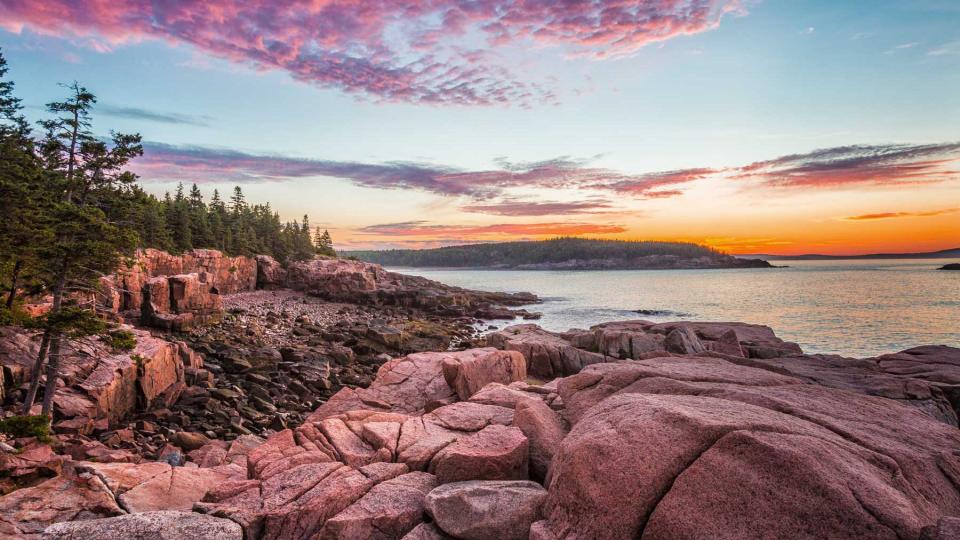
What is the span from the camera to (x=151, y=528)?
6.99 metres

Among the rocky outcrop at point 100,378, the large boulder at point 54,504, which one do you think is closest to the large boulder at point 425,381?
the large boulder at point 54,504

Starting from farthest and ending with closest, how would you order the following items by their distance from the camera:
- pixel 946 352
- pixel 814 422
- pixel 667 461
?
pixel 946 352 < pixel 814 422 < pixel 667 461

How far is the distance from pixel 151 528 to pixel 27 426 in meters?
7.69

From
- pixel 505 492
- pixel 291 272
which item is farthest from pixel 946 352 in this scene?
pixel 291 272

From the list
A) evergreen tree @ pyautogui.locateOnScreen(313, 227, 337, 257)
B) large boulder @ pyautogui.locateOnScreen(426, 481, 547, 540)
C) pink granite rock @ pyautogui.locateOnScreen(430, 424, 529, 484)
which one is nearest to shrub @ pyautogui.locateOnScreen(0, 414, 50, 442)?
pink granite rock @ pyautogui.locateOnScreen(430, 424, 529, 484)

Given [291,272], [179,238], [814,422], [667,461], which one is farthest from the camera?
[291,272]

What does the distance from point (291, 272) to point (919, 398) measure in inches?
2770

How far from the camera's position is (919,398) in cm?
1283

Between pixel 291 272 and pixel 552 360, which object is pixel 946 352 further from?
pixel 291 272

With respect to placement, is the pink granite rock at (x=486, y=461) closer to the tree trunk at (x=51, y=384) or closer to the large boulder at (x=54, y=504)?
the large boulder at (x=54, y=504)

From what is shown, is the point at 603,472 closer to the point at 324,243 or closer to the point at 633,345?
the point at 633,345

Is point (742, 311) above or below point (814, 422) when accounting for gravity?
below

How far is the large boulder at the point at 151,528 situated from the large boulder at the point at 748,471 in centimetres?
519

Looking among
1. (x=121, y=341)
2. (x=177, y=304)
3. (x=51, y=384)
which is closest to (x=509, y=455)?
(x=121, y=341)
